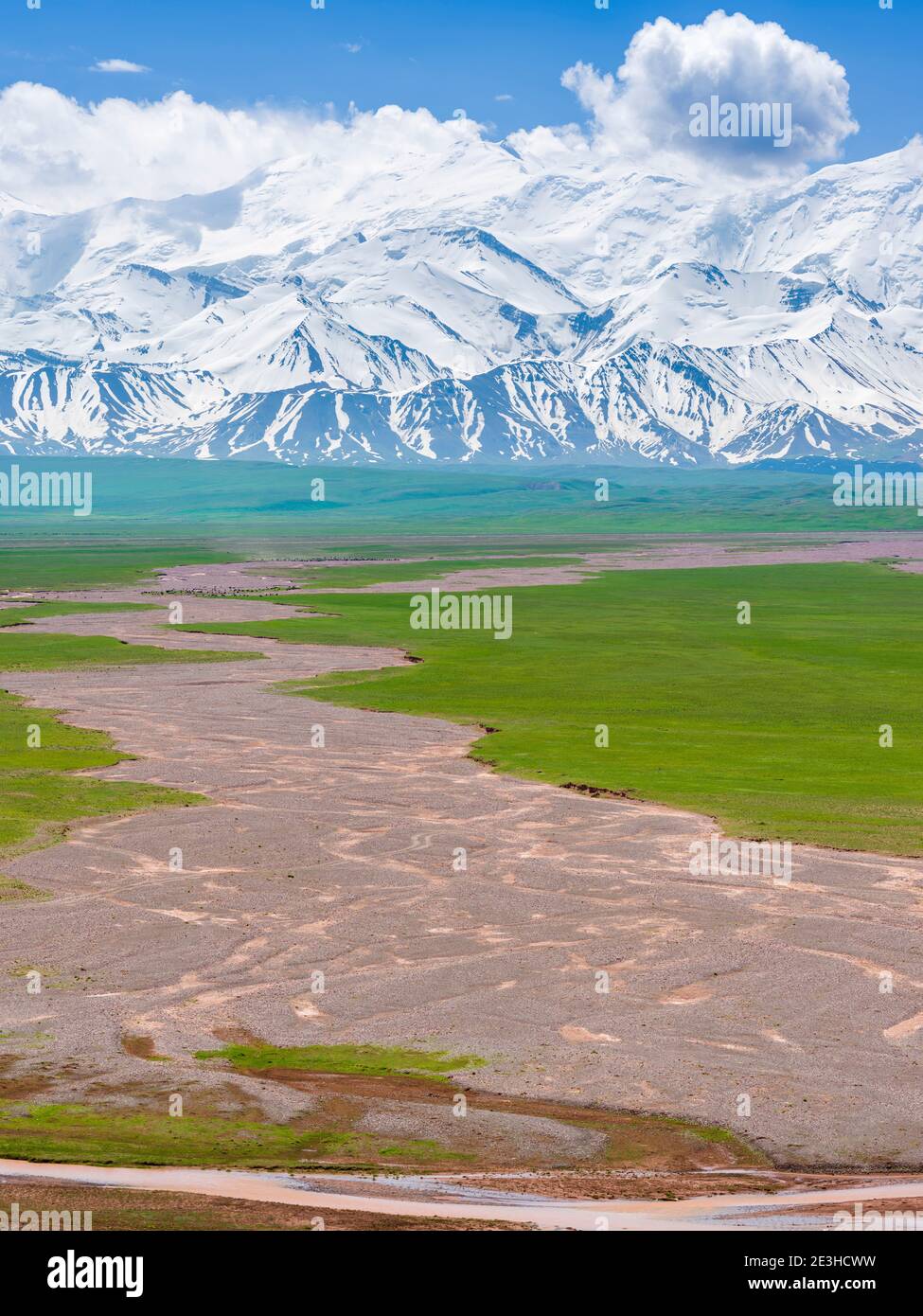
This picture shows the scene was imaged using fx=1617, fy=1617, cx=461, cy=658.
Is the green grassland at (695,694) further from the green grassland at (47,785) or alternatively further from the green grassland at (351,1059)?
the green grassland at (351,1059)

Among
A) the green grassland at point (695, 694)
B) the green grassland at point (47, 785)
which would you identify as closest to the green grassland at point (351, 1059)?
the green grassland at point (47, 785)

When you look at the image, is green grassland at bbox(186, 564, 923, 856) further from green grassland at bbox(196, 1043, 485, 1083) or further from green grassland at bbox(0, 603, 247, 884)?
green grassland at bbox(196, 1043, 485, 1083)

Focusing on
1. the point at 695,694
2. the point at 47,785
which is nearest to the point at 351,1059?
the point at 47,785

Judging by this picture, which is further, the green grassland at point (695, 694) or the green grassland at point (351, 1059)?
the green grassland at point (695, 694)

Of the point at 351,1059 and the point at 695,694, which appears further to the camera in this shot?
the point at 695,694

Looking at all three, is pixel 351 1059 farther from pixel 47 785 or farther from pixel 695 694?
pixel 695 694

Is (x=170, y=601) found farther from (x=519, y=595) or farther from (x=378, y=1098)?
(x=378, y=1098)

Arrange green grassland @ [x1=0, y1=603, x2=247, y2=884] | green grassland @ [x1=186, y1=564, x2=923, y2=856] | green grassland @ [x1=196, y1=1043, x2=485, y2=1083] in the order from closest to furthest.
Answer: green grassland @ [x1=196, y1=1043, x2=485, y2=1083] → green grassland @ [x1=0, y1=603, x2=247, y2=884] → green grassland @ [x1=186, y1=564, x2=923, y2=856]

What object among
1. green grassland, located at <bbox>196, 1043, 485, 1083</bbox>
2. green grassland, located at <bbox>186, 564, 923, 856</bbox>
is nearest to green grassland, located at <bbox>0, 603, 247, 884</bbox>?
green grassland, located at <bbox>196, 1043, 485, 1083</bbox>

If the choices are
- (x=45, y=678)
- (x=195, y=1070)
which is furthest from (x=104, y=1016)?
(x=45, y=678)

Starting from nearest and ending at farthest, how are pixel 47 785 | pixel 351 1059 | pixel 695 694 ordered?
pixel 351 1059
pixel 47 785
pixel 695 694
